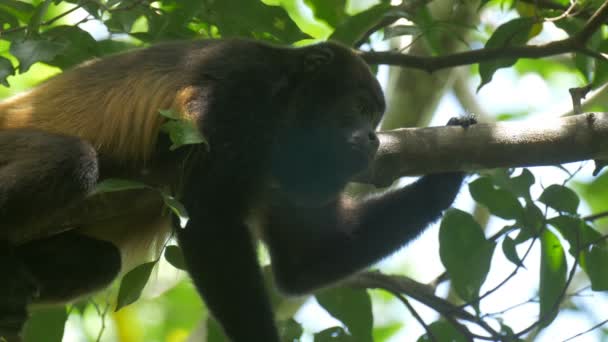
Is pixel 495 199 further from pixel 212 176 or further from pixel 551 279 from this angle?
pixel 212 176

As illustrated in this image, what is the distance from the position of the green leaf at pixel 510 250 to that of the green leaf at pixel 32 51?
2013 millimetres

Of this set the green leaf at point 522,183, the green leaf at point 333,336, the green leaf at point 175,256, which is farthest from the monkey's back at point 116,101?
the green leaf at point 522,183

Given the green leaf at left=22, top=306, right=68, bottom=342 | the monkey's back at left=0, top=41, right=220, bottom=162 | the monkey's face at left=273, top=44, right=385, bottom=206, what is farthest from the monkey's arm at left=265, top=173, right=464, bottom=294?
the green leaf at left=22, top=306, right=68, bottom=342

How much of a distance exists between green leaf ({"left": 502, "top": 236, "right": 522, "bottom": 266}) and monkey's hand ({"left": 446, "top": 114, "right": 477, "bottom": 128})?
1.81 feet

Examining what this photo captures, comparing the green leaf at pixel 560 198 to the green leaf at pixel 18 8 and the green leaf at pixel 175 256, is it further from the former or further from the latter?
the green leaf at pixel 18 8

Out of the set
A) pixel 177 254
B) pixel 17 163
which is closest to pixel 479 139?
pixel 177 254

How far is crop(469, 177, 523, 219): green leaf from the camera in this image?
380 cm

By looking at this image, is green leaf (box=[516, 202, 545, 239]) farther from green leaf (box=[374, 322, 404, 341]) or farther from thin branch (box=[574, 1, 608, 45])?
green leaf (box=[374, 322, 404, 341])

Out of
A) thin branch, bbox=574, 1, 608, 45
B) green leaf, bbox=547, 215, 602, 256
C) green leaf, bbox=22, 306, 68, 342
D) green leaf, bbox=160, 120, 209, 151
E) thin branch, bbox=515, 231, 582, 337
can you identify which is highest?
green leaf, bbox=160, 120, 209, 151

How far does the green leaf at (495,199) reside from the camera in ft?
12.5

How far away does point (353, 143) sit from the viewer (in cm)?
382

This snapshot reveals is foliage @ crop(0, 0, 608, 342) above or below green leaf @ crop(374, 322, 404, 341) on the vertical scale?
above

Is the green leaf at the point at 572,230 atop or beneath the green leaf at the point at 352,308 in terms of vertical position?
atop

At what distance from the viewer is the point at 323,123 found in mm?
4215
